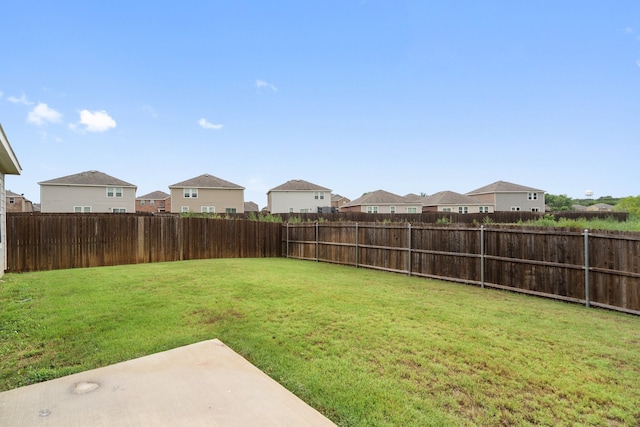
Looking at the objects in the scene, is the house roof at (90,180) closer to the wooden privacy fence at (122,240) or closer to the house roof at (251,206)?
the wooden privacy fence at (122,240)

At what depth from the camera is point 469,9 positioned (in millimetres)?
12688

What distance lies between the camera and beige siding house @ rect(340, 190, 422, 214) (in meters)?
39.3

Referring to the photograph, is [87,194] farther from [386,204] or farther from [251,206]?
[251,206]

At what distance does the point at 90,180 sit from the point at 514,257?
112ft

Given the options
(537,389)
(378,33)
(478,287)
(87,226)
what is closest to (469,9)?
(378,33)

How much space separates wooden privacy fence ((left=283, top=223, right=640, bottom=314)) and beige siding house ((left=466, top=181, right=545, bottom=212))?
34507 millimetres

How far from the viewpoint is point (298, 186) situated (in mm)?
38000

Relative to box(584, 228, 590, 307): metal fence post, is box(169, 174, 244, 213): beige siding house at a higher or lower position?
higher

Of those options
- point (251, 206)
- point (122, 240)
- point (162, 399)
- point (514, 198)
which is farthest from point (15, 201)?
point (514, 198)

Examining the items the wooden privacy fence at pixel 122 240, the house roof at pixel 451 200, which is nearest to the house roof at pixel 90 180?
the wooden privacy fence at pixel 122 240

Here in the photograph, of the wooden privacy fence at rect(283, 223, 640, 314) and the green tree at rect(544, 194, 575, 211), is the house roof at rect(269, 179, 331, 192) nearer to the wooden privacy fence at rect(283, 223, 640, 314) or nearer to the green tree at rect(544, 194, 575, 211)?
the wooden privacy fence at rect(283, 223, 640, 314)

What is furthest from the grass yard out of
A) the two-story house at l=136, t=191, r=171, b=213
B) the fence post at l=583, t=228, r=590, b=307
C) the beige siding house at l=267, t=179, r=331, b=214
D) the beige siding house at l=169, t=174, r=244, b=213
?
the two-story house at l=136, t=191, r=171, b=213

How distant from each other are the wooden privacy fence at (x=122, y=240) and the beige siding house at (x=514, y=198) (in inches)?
1357

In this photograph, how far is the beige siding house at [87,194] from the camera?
1137 inches
